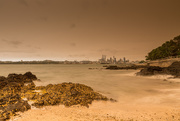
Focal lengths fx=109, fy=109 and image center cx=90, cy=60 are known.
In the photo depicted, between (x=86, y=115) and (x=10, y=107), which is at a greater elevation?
(x=10, y=107)

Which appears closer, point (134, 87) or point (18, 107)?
point (18, 107)

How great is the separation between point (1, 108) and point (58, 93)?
129 inches

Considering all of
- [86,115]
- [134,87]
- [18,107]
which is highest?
[18,107]

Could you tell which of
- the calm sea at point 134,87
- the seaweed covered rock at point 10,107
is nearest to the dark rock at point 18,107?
the seaweed covered rock at point 10,107

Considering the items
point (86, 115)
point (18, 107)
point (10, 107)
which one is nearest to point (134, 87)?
point (86, 115)

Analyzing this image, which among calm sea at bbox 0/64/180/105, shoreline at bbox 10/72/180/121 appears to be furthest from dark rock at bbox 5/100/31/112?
calm sea at bbox 0/64/180/105

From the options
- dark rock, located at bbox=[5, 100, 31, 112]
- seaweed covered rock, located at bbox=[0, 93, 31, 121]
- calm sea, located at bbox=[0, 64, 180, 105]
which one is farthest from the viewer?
calm sea, located at bbox=[0, 64, 180, 105]

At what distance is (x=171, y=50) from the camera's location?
60.1m

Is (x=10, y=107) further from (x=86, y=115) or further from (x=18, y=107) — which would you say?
(x=86, y=115)

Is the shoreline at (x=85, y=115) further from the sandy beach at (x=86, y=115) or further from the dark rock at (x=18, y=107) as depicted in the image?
the dark rock at (x=18, y=107)

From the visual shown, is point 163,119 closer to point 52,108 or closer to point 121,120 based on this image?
point 121,120

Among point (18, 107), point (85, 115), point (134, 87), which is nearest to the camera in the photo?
point (85, 115)

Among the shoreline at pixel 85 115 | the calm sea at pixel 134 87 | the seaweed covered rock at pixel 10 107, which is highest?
the seaweed covered rock at pixel 10 107

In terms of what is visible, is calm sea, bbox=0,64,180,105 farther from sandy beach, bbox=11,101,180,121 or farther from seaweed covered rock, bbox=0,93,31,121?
seaweed covered rock, bbox=0,93,31,121
